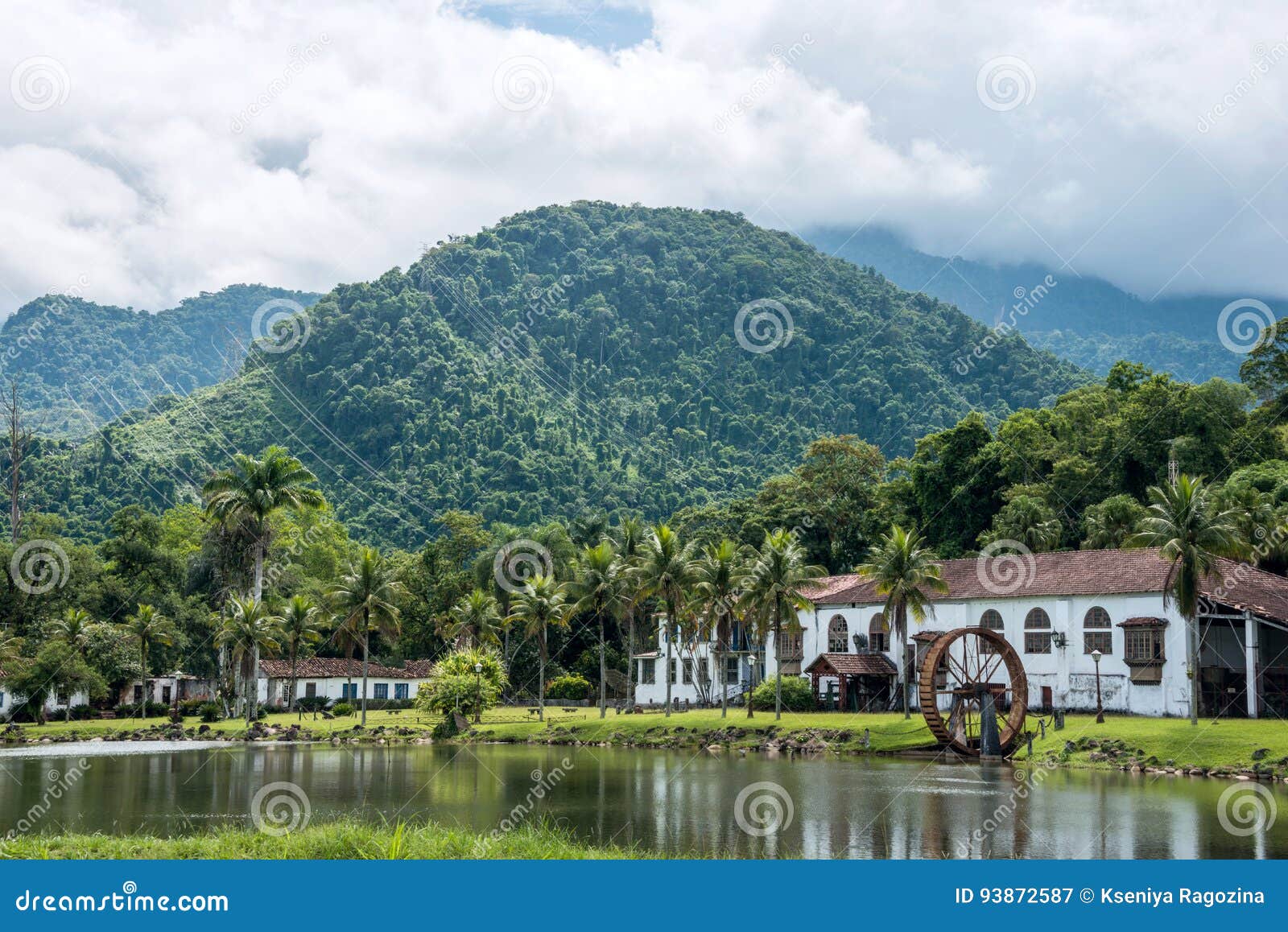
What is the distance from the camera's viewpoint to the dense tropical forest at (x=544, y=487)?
68.6m

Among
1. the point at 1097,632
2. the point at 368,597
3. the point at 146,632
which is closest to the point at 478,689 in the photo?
the point at 368,597

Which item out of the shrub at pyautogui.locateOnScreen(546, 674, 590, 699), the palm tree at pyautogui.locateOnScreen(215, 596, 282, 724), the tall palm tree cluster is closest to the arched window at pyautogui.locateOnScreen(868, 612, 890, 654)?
the tall palm tree cluster

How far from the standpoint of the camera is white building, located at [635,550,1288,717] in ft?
178

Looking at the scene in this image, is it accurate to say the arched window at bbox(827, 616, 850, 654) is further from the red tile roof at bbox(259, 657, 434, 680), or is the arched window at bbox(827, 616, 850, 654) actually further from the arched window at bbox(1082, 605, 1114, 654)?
the red tile roof at bbox(259, 657, 434, 680)

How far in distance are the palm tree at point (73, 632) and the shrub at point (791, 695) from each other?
36.5 m

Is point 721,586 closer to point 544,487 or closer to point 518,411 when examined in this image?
point 544,487

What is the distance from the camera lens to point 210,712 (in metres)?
69.5

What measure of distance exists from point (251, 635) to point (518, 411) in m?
99.0

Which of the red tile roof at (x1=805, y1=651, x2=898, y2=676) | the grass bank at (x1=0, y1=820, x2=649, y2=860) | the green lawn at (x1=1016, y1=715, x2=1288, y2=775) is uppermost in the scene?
the red tile roof at (x1=805, y1=651, x2=898, y2=676)

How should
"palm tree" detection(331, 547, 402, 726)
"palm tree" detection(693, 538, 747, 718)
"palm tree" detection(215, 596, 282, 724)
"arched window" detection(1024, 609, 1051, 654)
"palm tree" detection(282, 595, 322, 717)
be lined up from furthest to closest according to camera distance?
"palm tree" detection(331, 547, 402, 726)
"palm tree" detection(282, 595, 322, 717)
"palm tree" detection(215, 596, 282, 724)
"palm tree" detection(693, 538, 747, 718)
"arched window" detection(1024, 609, 1051, 654)

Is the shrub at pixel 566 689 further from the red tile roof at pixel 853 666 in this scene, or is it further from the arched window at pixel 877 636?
the arched window at pixel 877 636

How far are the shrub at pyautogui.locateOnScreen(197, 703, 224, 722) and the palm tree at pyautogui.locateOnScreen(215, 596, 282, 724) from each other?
2606 mm

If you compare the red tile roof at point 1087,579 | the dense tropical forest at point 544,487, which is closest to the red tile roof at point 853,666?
the red tile roof at point 1087,579

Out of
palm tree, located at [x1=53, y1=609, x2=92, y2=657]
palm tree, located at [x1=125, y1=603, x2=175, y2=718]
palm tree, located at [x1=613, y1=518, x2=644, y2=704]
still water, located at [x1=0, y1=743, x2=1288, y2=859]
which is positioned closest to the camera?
still water, located at [x1=0, y1=743, x2=1288, y2=859]
